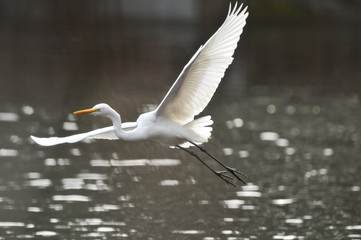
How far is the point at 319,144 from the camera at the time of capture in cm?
1959

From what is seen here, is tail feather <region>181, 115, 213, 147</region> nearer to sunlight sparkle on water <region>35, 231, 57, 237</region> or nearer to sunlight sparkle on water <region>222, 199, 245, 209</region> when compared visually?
sunlight sparkle on water <region>35, 231, 57, 237</region>

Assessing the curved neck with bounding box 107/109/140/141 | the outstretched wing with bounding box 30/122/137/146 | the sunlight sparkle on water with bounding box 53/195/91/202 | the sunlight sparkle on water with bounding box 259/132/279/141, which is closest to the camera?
the outstretched wing with bounding box 30/122/137/146

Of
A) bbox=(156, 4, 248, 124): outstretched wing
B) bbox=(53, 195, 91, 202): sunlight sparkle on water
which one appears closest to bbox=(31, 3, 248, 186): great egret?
bbox=(156, 4, 248, 124): outstretched wing

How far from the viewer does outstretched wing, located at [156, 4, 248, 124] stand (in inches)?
422

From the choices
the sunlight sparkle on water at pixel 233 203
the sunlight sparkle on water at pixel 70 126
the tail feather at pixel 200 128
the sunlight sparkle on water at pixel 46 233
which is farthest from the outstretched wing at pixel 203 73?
the sunlight sparkle on water at pixel 70 126

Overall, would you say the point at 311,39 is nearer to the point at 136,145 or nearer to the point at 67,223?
the point at 136,145

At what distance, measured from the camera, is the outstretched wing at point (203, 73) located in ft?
35.1

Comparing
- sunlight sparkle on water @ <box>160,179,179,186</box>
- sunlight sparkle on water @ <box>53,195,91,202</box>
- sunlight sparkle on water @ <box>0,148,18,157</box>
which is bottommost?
sunlight sparkle on water @ <box>53,195,91,202</box>

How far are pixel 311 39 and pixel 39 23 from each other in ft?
42.1

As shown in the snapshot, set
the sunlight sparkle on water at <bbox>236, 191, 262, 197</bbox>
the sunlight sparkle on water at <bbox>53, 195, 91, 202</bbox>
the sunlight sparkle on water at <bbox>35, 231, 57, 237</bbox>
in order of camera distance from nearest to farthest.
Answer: the sunlight sparkle on water at <bbox>35, 231, 57, 237</bbox> → the sunlight sparkle on water at <bbox>53, 195, 91, 202</bbox> → the sunlight sparkle on water at <bbox>236, 191, 262, 197</bbox>

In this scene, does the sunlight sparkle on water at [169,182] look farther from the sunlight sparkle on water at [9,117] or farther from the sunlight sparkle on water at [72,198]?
the sunlight sparkle on water at [9,117]

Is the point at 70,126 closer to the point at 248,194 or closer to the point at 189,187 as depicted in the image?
the point at 189,187

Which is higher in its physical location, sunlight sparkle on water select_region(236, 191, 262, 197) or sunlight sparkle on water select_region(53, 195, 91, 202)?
sunlight sparkle on water select_region(236, 191, 262, 197)

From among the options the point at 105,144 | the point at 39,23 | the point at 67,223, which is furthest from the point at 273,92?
the point at 39,23
